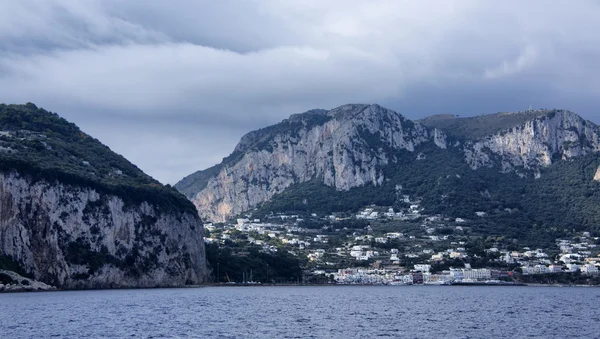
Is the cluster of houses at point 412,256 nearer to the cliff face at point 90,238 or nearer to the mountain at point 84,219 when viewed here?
the mountain at point 84,219

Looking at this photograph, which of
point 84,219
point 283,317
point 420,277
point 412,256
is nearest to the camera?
point 283,317

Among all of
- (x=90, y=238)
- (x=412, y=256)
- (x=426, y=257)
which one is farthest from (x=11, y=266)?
(x=426, y=257)

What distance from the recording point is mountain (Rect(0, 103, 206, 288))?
107250 millimetres

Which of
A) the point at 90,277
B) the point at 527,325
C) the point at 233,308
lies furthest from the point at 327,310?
the point at 90,277

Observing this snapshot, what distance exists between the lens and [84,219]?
116312 millimetres

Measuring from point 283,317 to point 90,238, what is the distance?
5172 cm

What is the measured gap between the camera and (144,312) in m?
76.2

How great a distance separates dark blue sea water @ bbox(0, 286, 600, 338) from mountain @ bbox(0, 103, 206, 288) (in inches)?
388

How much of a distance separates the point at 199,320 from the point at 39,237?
46.5m

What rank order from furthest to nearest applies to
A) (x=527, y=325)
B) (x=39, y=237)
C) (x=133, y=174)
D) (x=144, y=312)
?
(x=133, y=174) → (x=39, y=237) → (x=144, y=312) → (x=527, y=325)

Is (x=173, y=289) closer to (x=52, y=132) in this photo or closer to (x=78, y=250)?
(x=78, y=250)

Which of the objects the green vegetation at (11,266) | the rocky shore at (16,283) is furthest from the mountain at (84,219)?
the rocky shore at (16,283)

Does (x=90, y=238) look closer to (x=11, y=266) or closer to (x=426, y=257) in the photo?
(x=11, y=266)

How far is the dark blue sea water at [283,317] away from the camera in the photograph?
6038 centimetres
